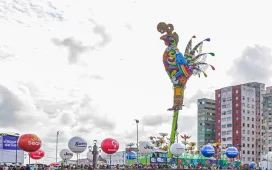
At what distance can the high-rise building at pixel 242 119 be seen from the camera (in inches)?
5930

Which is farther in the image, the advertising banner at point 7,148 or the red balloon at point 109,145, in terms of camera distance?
the advertising banner at point 7,148

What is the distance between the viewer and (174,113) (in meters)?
107

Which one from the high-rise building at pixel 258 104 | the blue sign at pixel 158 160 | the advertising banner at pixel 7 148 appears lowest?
the blue sign at pixel 158 160

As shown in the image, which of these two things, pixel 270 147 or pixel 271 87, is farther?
pixel 271 87

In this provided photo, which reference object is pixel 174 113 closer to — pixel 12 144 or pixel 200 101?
pixel 12 144

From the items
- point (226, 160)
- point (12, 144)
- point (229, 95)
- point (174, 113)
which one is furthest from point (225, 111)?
point (12, 144)

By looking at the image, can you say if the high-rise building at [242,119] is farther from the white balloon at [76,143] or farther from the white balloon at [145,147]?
the white balloon at [76,143]

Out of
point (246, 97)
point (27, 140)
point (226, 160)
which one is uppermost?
point (246, 97)

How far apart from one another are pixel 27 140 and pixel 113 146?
10438 mm

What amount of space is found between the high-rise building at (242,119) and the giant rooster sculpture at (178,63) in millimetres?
50200

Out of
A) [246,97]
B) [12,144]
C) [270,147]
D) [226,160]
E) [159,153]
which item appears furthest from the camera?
[246,97]

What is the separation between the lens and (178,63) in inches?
3991

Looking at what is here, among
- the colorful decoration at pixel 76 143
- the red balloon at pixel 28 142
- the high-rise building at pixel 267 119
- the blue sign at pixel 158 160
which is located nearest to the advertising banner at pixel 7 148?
the colorful decoration at pixel 76 143

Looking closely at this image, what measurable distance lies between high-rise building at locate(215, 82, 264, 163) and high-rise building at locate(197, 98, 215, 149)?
6581 millimetres
